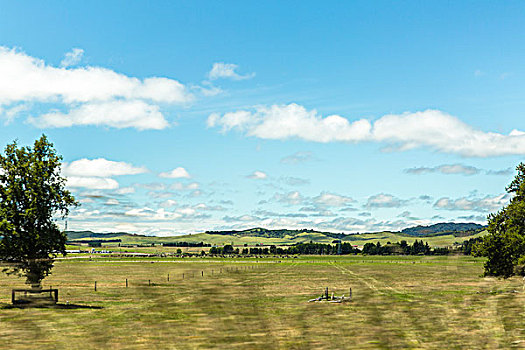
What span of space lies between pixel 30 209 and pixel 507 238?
5532 cm

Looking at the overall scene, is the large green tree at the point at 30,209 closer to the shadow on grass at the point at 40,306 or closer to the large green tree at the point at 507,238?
the shadow on grass at the point at 40,306

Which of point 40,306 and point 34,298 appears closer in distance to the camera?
point 40,306

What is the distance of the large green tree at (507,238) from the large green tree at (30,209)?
171 ft

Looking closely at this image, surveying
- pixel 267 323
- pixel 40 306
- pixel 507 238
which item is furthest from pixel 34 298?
pixel 507 238

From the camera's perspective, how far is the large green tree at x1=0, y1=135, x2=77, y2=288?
1741 inches

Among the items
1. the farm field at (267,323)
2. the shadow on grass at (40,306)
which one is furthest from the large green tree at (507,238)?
the shadow on grass at (40,306)

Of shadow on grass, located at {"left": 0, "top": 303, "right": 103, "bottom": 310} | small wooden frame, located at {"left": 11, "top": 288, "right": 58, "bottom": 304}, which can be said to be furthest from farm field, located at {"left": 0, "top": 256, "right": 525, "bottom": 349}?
small wooden frame, located at {"left": 11, "top": 288, "right": 58, "bottom": 304}

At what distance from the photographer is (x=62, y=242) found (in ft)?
151

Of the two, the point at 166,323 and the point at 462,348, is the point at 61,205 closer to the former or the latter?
the point at 166,323

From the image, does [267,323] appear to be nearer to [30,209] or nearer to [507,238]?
[30,209]

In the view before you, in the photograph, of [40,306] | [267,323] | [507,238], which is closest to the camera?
[267,323]

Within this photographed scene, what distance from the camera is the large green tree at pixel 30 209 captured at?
44.2 meters

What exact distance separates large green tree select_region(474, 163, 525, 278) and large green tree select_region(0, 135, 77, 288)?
52052 mm

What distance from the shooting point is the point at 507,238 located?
64.1 metres
